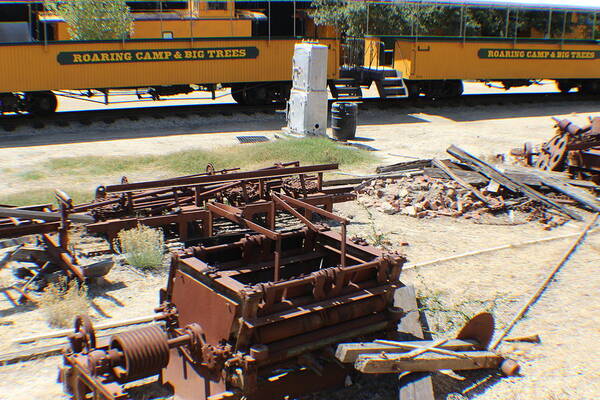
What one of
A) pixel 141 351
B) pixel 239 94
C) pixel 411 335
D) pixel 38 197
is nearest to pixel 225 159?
pixel 38 197

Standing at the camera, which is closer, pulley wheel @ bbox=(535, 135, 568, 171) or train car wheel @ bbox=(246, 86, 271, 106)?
pulley wheel @ bbox=(535, 135, 568, 171)

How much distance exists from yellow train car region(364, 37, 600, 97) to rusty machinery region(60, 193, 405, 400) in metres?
17.4

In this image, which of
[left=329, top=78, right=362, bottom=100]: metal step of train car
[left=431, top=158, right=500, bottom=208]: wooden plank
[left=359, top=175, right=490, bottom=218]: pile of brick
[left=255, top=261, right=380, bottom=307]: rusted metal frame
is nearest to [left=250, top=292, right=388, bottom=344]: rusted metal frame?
[left=255, top=261, right=380, bottom=307]: rusted metal frame

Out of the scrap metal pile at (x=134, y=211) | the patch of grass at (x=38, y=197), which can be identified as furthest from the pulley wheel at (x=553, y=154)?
the patch of grass at (x=38, y=197)

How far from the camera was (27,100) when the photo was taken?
18203mm

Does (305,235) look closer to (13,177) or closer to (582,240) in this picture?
(582,240)

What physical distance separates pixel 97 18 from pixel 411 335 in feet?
60.8

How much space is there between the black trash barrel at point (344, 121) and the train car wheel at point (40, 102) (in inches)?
339

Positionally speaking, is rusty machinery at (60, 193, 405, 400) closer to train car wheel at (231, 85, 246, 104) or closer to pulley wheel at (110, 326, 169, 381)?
pulley wheel at (110, 326, 169, 381)

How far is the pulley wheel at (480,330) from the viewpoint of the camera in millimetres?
5570

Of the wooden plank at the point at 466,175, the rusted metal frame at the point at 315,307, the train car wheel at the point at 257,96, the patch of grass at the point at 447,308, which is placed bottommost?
the patch of grass at the point at 447,308

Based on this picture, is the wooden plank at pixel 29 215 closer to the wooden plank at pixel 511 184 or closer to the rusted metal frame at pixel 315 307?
the rusted metal frame at pixel 315 307

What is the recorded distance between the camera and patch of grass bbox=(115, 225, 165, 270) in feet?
25.3

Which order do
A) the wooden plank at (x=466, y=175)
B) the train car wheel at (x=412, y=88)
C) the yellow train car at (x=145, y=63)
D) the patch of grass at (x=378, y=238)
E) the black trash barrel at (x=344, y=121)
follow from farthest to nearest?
the train car wheel at (x=412, y=88)
the yellow train car at (x=145, y=63)
the black trash barrel at (x=344, y=121)
the wooden plank at (x=466, y=175)
the patch of grass at (x=378, y=238)
